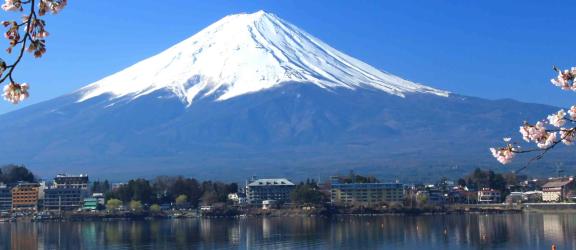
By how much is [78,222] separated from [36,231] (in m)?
8.98

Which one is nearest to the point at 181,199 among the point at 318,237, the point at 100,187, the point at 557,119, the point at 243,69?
the point at 100,187

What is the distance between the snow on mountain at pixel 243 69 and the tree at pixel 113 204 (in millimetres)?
66381

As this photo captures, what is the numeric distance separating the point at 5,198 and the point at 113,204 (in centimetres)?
798

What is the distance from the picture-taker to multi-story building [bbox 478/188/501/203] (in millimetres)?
49250

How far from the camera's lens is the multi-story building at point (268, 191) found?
51625 millimetres

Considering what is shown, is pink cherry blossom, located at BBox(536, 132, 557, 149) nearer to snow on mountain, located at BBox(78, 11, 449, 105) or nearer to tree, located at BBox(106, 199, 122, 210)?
tree, located at BBox(106, 199, 122, 210)

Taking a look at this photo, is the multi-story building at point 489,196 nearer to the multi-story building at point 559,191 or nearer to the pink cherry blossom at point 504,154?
the multi-story building at point 559,191

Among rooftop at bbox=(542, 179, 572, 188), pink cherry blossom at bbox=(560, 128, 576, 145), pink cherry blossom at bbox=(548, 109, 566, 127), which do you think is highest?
rooftop at bbox=(542, 179, 572, 188)

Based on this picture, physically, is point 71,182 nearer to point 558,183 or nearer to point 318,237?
point 558,183

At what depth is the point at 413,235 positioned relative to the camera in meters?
27.0

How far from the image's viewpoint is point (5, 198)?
5028 cm

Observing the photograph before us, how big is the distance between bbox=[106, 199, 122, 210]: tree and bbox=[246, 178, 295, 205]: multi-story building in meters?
8.31

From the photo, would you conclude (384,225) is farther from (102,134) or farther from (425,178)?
(102,134)

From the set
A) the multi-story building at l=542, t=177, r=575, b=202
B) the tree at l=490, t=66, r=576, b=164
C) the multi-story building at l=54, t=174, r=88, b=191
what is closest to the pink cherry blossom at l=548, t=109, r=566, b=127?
the tree at l=490, t=66, r=576, b=164
